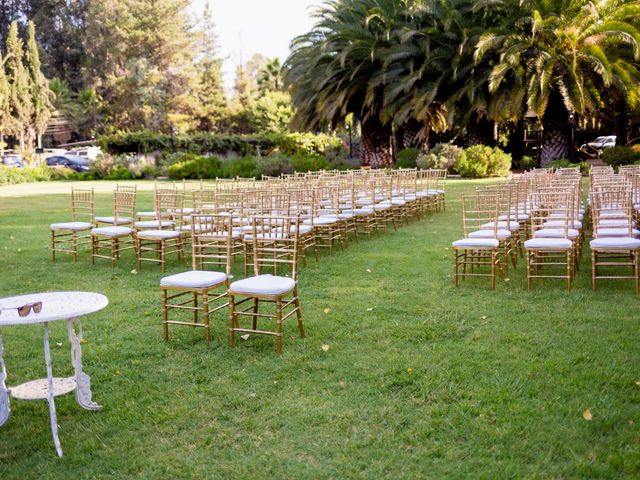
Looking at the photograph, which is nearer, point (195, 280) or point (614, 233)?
point (195, 280)

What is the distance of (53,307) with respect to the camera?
4.35 m

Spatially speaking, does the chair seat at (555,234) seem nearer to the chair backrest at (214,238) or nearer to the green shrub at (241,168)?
the chair backrest at (214,238)

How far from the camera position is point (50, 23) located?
6150 centimetres

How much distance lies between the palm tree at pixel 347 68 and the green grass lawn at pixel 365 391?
21.5 m

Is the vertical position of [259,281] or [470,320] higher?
[259,281]

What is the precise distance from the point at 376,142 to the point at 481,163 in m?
7.94

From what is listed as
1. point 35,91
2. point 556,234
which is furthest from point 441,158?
point 35,91

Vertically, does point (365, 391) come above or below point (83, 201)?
below

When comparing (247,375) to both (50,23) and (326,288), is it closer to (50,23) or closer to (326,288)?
(326,288)

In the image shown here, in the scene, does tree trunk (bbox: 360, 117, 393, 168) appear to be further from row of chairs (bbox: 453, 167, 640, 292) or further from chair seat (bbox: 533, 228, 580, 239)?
chair seat (bbox: 533, 228, 580, 239)

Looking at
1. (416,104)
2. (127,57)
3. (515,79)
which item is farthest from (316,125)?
(127,57)

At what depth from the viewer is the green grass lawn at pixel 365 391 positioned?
3928 millimetres

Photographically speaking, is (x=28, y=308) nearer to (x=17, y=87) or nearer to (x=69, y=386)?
(x=69, y=386)

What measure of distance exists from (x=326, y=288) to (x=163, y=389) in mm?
3516
